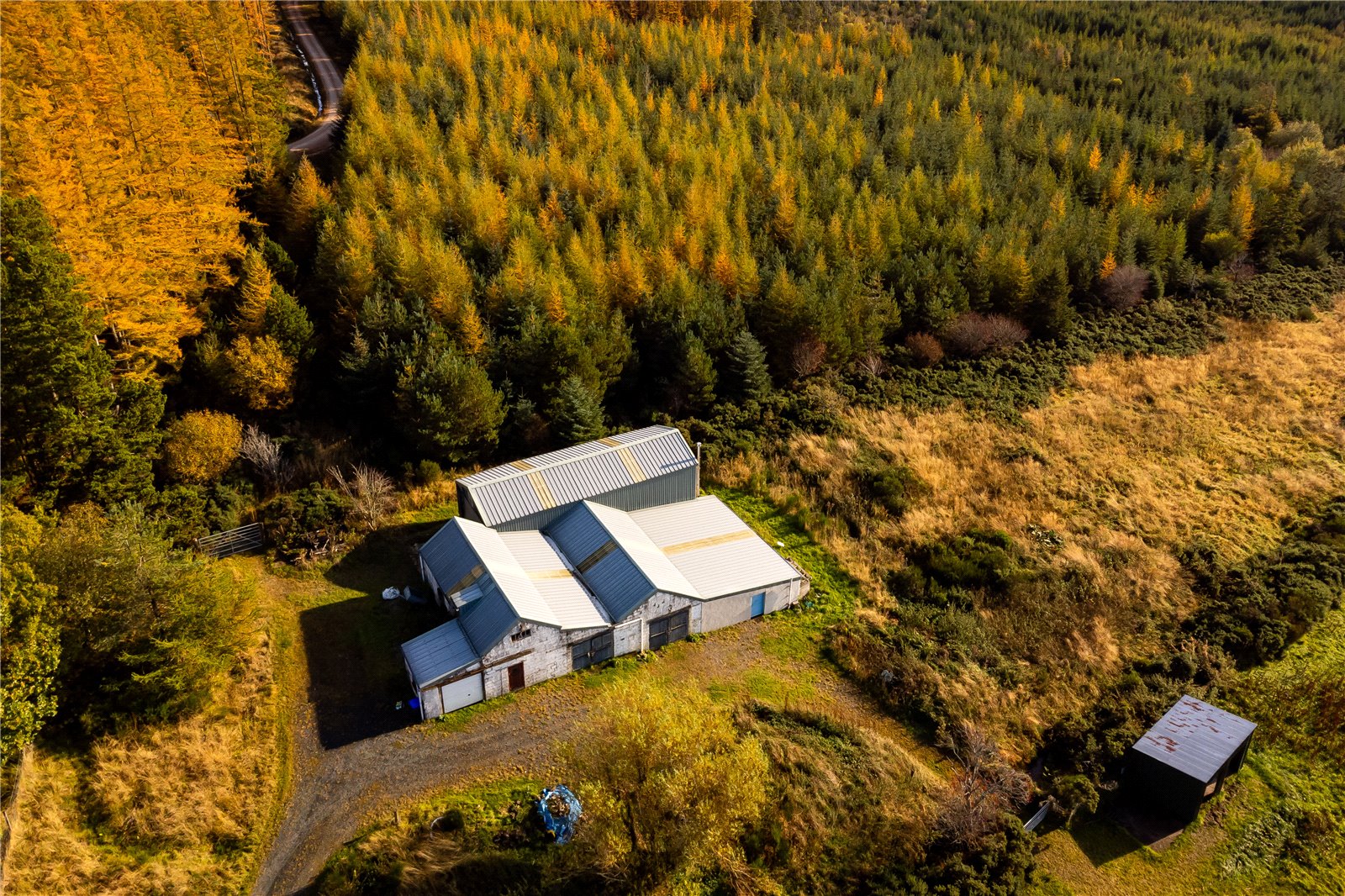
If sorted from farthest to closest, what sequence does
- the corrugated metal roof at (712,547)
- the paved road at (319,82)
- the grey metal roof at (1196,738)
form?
1. the paved road at (319,82)
2. the corrugated metal roof at (712,547)
3. the grey metal roof at (1196,738)

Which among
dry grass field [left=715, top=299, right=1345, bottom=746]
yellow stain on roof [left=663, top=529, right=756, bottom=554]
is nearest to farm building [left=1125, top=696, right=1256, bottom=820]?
dry grass field [left=715, top=299, right=1345, bottom=746]

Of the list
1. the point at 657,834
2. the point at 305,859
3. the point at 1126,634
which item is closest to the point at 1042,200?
the point at 1126,634

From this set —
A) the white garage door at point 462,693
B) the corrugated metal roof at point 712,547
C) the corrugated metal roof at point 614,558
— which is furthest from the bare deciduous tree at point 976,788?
the white garage door at point 462,693

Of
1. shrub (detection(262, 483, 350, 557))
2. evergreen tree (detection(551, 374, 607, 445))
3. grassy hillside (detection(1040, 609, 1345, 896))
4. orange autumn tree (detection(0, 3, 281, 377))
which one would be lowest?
grassy hillside (detection(1040, 609, 1345, 896))

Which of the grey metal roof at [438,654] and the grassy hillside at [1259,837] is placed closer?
the grassy hillside at [1259,837]

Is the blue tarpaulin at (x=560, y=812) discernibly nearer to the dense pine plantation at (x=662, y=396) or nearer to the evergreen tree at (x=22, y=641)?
the dense pine plantation at (x=662, y=396)

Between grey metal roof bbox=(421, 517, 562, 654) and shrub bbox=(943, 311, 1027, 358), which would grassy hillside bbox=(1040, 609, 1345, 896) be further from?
shrub bbox=(943, 311, 1027, 358)

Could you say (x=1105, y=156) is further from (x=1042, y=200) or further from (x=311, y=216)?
(x=311, y=216)
